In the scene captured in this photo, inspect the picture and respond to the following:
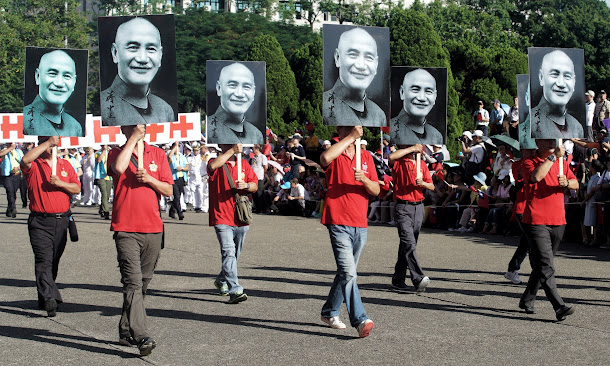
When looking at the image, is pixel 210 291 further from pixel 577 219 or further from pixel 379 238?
pixel 577 219

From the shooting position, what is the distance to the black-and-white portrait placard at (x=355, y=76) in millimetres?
8461

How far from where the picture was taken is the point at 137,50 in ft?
26.6

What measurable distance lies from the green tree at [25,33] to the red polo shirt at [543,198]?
2028 inches

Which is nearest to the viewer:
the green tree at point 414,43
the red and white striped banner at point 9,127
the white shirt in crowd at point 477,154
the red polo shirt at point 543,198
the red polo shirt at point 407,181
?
the red polo shirt at point 543,198

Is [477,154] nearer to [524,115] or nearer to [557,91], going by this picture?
[524,115]

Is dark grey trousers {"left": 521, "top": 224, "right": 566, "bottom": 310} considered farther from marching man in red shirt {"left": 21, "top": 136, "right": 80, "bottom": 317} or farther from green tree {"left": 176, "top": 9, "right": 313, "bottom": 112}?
green tree {"left": 176, "top": 9, "right": 313, "bottom": 112}

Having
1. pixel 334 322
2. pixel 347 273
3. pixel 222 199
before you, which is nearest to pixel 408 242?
pixel 222 199

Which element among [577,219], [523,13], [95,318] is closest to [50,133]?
[95,318]

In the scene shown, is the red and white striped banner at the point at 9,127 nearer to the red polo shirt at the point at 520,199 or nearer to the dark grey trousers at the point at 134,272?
the dark grey trousers at the point at 134,272

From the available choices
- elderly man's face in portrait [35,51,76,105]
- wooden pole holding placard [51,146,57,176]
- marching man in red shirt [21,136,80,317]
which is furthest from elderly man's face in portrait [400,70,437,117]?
wooden pole holding placard [51,146,57,176]

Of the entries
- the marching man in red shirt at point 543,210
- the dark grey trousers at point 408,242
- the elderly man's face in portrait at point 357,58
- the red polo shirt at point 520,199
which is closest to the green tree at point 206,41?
the dark grey trousers at point 408,242

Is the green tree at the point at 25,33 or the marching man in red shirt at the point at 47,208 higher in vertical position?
the green tree at the point at 25,33

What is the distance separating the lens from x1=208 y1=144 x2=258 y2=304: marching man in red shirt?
33.4 ft

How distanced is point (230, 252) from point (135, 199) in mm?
2684
